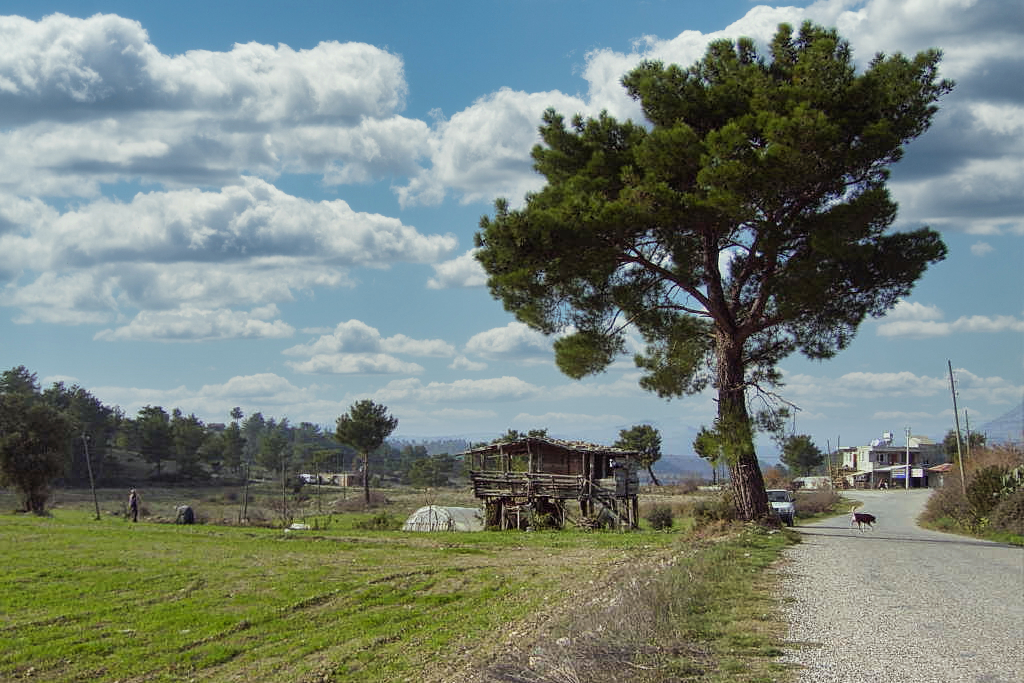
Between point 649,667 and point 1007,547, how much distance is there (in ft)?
61.9

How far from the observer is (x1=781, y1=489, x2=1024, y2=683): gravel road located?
7828 mm

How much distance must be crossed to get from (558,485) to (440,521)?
16.4ft

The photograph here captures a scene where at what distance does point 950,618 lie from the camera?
34.7 feet

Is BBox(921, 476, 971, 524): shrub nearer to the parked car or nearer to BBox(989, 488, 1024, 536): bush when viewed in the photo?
BBox(989, 488, 1024, 536): bush

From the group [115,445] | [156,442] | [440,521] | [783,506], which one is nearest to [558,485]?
[440,521]

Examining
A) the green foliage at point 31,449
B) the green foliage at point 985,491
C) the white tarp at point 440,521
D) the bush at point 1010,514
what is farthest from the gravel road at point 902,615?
the green foliage at point 31,449

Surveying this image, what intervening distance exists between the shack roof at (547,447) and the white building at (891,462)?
68.6 metres

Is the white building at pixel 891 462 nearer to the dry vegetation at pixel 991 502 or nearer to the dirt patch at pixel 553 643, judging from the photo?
the dry vegetation at pixel 991 502

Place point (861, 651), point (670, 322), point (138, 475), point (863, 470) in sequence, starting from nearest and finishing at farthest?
point (861, 651) → point (670, 322) → point (138, 475) → point (863, 470)

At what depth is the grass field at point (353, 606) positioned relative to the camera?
9930 millimetres

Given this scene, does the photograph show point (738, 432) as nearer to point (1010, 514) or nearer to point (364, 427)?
point (1010, 514)

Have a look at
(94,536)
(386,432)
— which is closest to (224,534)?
(94,536)

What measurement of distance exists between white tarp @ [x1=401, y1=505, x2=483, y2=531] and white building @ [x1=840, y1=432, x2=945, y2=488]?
71.8 meters

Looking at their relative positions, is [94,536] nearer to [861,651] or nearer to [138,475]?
[861,651]
